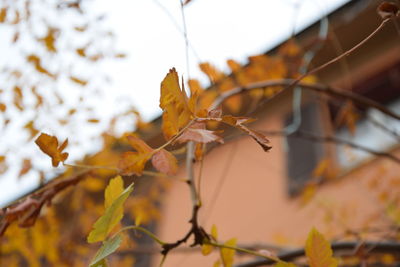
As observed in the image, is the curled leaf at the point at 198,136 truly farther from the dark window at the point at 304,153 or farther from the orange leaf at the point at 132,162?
the dark window at the point at 304,153

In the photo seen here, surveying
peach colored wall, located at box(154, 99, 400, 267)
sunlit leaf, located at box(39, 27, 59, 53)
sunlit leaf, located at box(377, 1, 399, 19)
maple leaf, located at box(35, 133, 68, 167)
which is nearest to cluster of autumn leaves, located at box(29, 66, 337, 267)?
maple leaf, located at box(35, 133, 68, 167)

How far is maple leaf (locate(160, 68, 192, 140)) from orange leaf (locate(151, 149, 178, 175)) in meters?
0.05

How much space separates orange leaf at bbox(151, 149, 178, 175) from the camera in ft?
3.24

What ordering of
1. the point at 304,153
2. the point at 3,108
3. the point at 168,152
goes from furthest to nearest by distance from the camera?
the point at 304,153 < the point at 3,108 < the point at 168,152

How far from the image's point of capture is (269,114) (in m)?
5.76

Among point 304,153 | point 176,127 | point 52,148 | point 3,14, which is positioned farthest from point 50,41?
point 304,153

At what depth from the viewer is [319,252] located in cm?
102

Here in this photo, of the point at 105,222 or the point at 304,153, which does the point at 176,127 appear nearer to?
the point at 105,222

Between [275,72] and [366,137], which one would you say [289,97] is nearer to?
[366,137]

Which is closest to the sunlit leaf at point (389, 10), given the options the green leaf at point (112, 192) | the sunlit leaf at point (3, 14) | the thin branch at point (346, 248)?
the green leaf at point (112, 192)

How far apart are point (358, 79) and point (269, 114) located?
1.11 metres

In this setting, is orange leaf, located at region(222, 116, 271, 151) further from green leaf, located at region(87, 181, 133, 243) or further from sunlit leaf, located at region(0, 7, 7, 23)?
sunlit leaf, located at region(0, 7, 7, 23)

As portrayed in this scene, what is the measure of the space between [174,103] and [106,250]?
0.93ft

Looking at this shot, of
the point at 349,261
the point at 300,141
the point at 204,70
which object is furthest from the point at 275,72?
the point at 300,141
